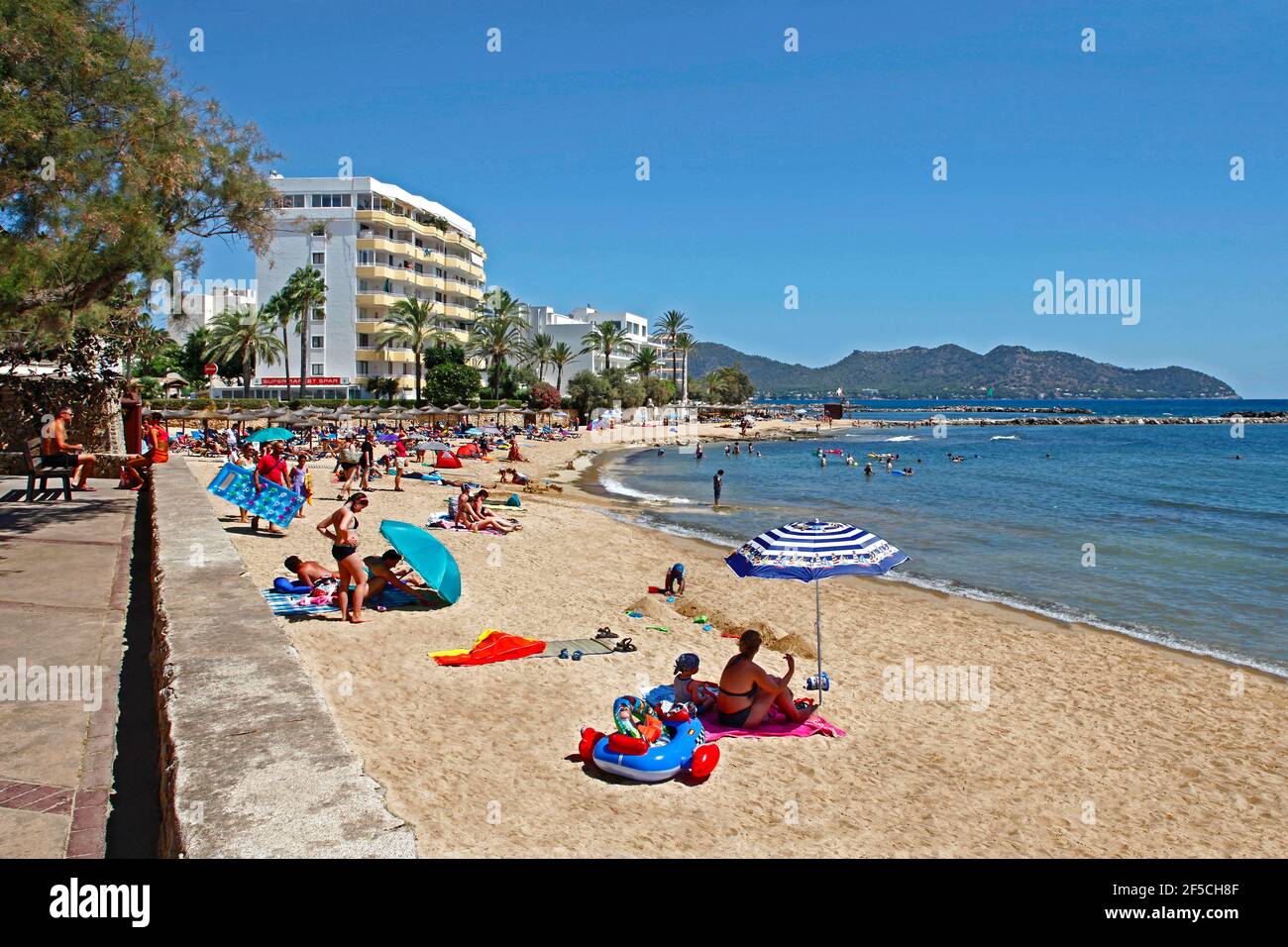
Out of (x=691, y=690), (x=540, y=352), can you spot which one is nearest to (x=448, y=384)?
(x=540, y=352)

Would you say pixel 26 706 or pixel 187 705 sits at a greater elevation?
pixel 187 705

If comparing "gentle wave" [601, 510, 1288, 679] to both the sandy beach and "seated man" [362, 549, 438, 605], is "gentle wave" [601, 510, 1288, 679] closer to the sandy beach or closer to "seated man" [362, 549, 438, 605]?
the sandy beach

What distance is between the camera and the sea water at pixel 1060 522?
16.0 metres

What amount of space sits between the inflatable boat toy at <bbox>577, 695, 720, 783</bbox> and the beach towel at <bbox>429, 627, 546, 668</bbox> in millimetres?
2296

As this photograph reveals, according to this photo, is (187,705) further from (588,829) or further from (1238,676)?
(1238,676)

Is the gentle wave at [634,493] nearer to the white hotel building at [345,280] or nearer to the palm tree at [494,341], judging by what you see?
the white hotel building at [345,280]

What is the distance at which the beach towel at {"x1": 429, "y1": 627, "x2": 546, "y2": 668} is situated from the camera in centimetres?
902

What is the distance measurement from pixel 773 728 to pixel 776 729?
3cm

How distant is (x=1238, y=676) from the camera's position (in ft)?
38.5

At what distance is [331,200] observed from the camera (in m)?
65.8

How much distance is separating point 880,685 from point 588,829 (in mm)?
5557

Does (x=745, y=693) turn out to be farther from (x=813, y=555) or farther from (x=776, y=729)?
(x=813, y=555)

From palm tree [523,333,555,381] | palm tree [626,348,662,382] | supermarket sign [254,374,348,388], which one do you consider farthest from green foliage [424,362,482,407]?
palm tree [626,348,662,382]
